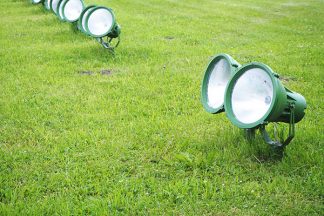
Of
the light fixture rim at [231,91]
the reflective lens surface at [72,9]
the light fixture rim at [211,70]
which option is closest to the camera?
the light fixture rim at [231,91]

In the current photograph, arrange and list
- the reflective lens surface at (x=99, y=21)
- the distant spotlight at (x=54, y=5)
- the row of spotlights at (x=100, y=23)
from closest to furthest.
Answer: the row of spotlights at (x=100, y=23), the reflective lens surface at (x=99, y=21), the distant spotlight at (x=54, y=5)

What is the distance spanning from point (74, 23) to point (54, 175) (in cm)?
711

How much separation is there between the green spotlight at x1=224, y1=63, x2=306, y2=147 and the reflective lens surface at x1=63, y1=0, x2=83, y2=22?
699 cm

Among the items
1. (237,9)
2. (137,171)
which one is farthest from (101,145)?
(237,9)

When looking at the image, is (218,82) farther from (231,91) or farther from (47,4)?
(47,4)

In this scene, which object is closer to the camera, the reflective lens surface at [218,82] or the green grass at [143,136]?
the green grass at [143,136]

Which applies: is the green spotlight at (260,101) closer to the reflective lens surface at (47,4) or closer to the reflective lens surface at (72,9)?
the reflective lens surface at (72,9)

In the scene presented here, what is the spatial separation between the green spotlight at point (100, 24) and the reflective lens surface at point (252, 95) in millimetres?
4345

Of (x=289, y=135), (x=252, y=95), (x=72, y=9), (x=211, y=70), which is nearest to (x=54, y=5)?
(x=72, y=9)

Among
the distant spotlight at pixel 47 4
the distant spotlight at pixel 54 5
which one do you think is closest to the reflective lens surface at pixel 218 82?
the distant spotlight at pixel 54 5

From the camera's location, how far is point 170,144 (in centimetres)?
436

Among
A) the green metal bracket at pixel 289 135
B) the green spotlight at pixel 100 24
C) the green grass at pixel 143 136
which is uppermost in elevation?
the green spotlight at pixel 100 24

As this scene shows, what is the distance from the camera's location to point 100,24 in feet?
26.3

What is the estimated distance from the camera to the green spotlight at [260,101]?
3.39 m
